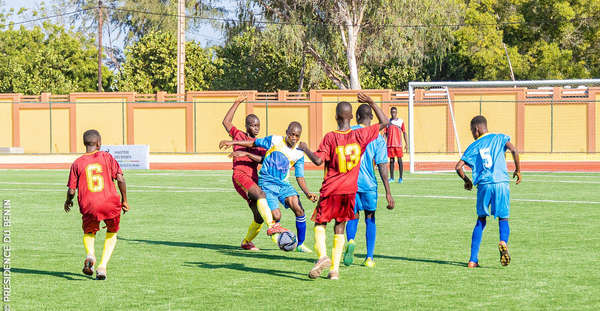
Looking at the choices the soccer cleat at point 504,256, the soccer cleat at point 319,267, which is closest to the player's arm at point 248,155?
the soccer cleat at point 319,267

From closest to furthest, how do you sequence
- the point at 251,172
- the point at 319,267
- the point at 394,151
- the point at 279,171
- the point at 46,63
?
the point at 319,267 < the point at 279,171 < the point at 251,172 < the point at 394,151 < the point at 46,63

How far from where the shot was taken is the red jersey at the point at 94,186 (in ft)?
26.6

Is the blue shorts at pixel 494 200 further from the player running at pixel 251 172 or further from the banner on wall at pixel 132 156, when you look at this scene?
the banner on wall at pixel 132 156

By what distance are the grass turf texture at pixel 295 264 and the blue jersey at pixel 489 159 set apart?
98 cm

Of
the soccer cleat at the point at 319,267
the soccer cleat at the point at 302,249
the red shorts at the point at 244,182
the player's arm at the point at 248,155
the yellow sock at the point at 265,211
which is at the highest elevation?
the player's arm at the point at 248,155

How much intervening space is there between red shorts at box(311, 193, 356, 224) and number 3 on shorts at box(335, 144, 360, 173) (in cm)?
27

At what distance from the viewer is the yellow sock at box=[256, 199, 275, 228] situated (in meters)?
9.58

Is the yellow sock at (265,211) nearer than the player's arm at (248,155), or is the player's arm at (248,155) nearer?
the yellow sock at (265,211)

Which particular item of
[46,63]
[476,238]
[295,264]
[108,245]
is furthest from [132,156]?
[46,63]

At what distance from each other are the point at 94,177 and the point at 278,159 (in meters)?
2.36

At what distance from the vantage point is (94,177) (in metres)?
8.14

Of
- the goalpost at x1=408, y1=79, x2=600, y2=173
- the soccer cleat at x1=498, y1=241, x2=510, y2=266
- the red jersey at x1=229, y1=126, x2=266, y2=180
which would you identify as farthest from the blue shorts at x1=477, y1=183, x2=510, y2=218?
the goalpost at x1=408, y1=79, x2=600, y2=173

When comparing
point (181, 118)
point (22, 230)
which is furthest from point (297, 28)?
point (22, 230)

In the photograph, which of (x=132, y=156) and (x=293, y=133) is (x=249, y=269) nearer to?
(x=293, y=133)
